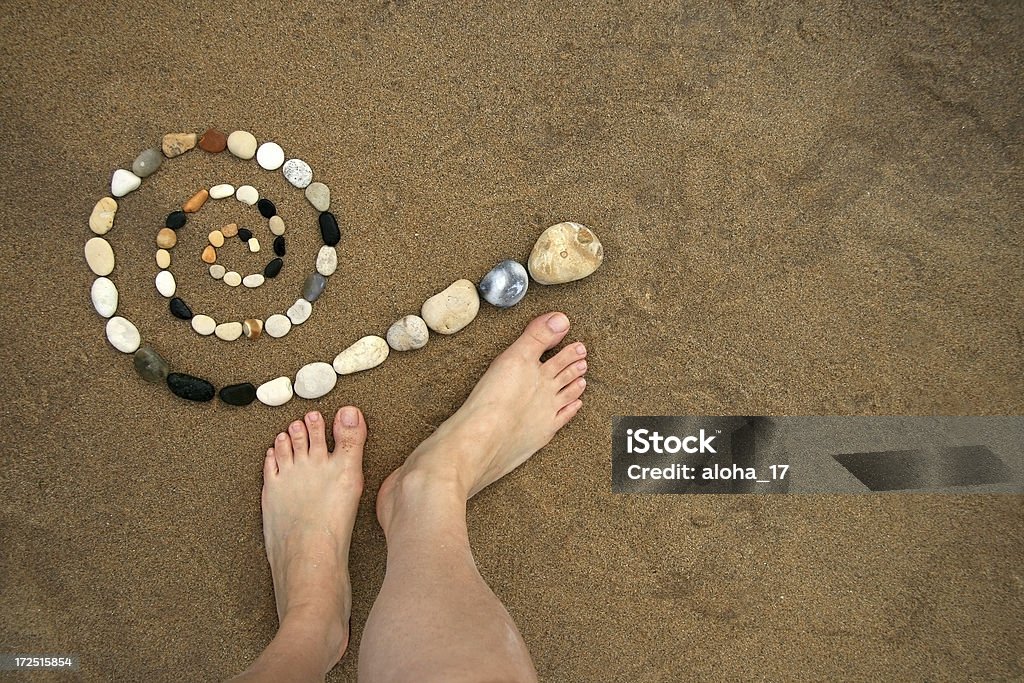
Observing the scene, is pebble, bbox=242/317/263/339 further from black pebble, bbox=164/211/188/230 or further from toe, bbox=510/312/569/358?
toe, bbox=510/312/569/358

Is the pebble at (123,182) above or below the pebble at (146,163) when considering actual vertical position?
below

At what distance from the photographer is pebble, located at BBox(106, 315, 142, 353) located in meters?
1.21

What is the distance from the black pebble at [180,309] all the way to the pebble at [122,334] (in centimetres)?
7

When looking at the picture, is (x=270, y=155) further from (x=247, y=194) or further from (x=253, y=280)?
(x=253, y=280)

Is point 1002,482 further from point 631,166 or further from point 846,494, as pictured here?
point 631,166

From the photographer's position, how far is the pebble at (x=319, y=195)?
1212 mm

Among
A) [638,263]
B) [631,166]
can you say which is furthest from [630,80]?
[638,263]

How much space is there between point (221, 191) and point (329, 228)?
0.64 ft

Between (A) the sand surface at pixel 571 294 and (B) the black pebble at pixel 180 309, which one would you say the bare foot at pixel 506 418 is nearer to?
(A) the sand surface at pixel 571 294

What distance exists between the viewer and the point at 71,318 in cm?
121

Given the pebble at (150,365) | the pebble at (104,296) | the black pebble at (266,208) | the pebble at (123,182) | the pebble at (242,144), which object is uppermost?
the pebble at (242,144)

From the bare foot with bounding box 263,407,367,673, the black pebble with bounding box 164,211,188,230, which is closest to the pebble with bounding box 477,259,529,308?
the bare foot with bounding box 263,407,367,673

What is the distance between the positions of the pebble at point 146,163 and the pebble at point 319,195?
10.1 inches

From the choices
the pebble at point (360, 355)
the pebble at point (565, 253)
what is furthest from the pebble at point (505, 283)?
the pebble at point (360, 355)
